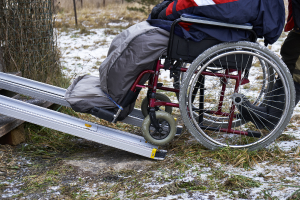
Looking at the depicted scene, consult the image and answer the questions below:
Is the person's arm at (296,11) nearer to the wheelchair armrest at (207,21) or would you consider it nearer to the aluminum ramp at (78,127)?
the wheelchair armrest at (207,21)

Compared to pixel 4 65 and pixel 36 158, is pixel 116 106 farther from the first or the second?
pixel 4 65

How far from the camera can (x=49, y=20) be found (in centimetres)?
344

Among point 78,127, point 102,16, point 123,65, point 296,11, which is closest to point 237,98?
point 296,11

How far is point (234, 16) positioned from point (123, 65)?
0.78m

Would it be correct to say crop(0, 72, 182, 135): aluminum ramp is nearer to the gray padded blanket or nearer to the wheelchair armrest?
the gray padded blanket

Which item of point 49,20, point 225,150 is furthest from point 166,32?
point 49,20

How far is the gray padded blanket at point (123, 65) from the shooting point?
2.16m

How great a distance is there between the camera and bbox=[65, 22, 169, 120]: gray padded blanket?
2.16m

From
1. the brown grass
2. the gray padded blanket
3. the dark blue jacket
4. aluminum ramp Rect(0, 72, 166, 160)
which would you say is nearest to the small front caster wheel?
aluminum ramp Rect(0, 72, 166, 160)

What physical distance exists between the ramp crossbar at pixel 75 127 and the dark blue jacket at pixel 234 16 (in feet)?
2.69

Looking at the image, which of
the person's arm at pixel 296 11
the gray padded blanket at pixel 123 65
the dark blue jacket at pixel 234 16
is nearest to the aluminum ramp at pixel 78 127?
the gray padded blanket at pixel 123 65

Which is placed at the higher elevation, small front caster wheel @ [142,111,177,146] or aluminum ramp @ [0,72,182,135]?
aluminum ramp @ [0,72,182,135]

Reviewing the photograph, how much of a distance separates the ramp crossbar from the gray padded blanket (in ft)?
0.44

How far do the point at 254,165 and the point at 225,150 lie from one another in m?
0.22
